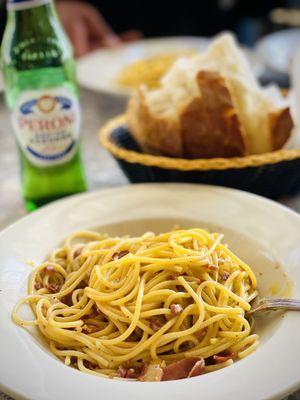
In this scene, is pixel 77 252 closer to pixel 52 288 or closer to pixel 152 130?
pixel 52 288

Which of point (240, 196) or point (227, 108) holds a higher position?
point (227, 108)

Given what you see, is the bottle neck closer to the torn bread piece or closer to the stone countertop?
the torn bread piece

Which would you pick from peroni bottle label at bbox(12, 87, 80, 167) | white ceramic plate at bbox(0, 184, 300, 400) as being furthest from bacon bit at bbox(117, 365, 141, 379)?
peroni bottle label at bbox(12, 87, 80, 167)

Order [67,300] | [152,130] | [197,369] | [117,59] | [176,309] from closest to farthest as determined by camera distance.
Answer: [197,369]
[176,309]
[67,300]
[152,130]
[117,59]

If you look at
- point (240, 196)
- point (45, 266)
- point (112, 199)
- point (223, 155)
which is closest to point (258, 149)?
point (223, 155)

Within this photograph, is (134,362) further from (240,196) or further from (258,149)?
(258,149)

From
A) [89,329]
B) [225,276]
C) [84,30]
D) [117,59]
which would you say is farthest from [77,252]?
[84,30]

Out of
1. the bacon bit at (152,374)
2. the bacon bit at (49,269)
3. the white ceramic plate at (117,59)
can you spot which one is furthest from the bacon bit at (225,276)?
the white ceramic plate at (117,59)
